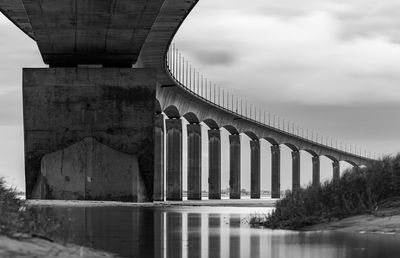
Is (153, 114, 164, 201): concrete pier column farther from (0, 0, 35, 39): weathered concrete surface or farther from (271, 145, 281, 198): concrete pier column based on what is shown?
(271, 145, 281, 198): concrete pier column

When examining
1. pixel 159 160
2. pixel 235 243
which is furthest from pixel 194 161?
pixel 235 243

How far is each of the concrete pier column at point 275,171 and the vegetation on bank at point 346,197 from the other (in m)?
107

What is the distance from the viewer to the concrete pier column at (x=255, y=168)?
120 m

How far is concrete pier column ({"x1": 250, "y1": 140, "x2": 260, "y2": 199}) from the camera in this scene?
120 metres

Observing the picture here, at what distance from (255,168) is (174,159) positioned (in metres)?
27.4

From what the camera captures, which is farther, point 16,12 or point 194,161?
point 194,161

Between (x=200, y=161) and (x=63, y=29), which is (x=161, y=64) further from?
(x=200, y=161)

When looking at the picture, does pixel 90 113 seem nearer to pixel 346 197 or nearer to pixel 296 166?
pixel 346 197

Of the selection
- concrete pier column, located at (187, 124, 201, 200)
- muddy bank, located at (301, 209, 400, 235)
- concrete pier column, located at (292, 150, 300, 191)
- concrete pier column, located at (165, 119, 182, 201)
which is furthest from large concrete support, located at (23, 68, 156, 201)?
concrete pier column, located at (292, 150, 300, 191)

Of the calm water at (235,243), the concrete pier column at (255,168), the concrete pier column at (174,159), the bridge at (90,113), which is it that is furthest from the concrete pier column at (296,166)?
the calm water at (235,243)

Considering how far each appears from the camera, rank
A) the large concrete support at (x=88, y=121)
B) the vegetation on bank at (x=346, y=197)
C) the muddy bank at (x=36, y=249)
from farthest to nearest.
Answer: the large concrete support at (x=88, y=121) → the vegetation on bank at (x=346, y=197) → the muddy bank at (x=36, y=249)

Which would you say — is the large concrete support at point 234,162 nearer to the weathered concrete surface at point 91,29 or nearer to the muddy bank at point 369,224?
the weathered concrete surface at point 91,29

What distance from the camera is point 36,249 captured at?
10.4 metres

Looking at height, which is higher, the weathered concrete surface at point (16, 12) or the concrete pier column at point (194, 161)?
the weathered concrete surface at point (16, 12)
